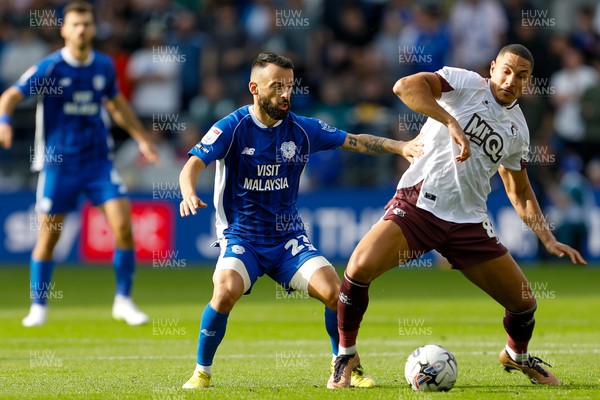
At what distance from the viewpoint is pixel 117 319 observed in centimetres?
1249

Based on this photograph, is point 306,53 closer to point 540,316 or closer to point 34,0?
point 34,0

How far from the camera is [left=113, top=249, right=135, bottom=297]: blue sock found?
40.0ft

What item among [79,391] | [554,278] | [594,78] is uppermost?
[594,78]

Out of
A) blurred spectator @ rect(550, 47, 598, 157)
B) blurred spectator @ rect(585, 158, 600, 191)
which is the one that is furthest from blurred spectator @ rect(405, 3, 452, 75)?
blurred spectator @ rect(585, 158, 600, 191)

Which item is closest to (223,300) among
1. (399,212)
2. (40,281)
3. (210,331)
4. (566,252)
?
(210,331)

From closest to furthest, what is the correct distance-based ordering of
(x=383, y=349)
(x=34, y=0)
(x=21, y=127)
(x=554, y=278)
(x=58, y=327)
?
(x=383, y=349) < (x=58, y=327) < (x=554, y=278) < (x=21, y=127) < (x=34, y=0)

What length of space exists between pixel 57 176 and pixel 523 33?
10576 mm

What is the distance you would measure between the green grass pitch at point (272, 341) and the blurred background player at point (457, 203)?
2.10 feet

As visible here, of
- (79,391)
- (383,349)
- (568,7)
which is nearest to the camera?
(79,391)

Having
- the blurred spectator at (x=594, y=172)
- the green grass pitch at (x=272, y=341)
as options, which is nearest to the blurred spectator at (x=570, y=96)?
the blurred spectator at (x=594, y=172)

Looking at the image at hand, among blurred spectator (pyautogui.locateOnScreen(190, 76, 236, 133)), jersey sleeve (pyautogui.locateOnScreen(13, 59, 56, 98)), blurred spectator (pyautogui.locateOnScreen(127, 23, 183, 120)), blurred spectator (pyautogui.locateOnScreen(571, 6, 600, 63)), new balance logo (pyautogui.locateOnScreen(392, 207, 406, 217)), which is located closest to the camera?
new balance logo (pyautogui.locateOnScreen(392, 207, 406, 217))

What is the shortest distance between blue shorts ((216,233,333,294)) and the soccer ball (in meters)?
0.96

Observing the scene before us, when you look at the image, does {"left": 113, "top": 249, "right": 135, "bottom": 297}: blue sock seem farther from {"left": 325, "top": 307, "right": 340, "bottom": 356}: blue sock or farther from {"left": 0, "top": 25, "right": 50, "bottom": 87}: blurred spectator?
{"left": 0, "top": 25, "right": 50, "bottom": 87}: blurred spectator

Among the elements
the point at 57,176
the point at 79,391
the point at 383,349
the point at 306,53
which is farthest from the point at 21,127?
the point at 79,391
